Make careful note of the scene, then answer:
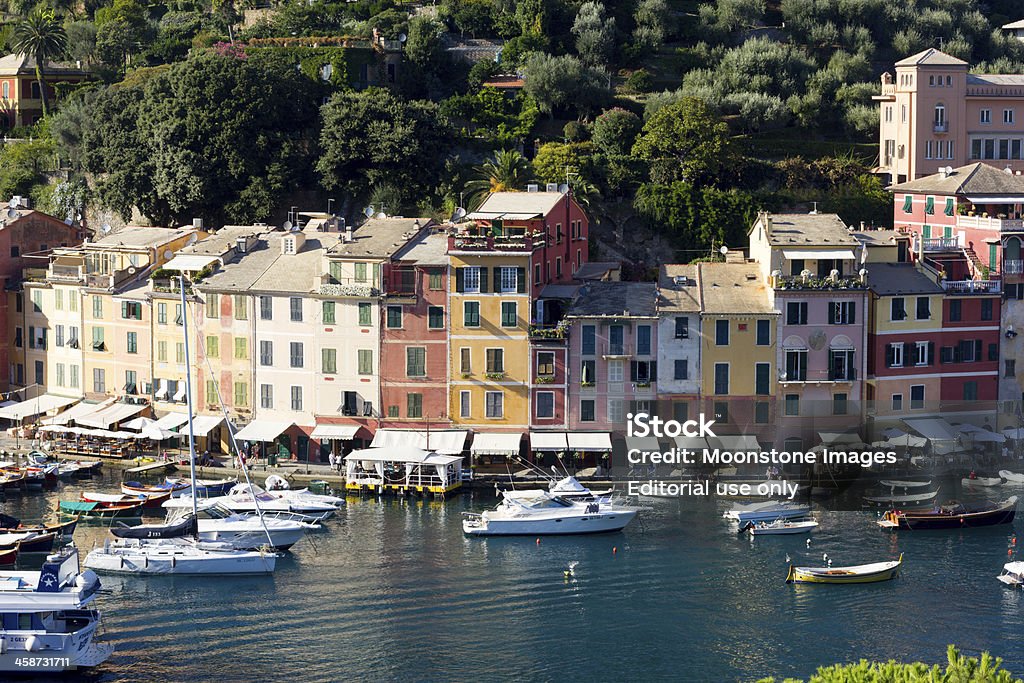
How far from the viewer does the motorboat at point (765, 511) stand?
240ft

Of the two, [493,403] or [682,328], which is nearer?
[682,328]

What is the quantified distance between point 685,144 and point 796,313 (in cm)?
1901

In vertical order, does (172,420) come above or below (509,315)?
below

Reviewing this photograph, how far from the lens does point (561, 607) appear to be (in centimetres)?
6481

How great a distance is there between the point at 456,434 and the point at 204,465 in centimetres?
960

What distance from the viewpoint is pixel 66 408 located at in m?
Result: 87.4

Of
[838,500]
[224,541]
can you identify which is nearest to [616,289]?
[838,500]

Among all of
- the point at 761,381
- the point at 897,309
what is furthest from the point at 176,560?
the point at 897,309

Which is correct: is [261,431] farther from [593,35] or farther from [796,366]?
[593,35]

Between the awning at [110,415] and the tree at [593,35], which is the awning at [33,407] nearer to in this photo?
the awning at [110,415]

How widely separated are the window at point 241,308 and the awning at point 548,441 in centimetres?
1233

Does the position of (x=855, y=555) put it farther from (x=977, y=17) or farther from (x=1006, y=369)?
(x=977, y=17)

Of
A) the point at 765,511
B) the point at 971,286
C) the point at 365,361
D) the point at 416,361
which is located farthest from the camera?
the point at 971,286

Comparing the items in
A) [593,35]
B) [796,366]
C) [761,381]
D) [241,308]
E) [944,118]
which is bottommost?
[761,381]
